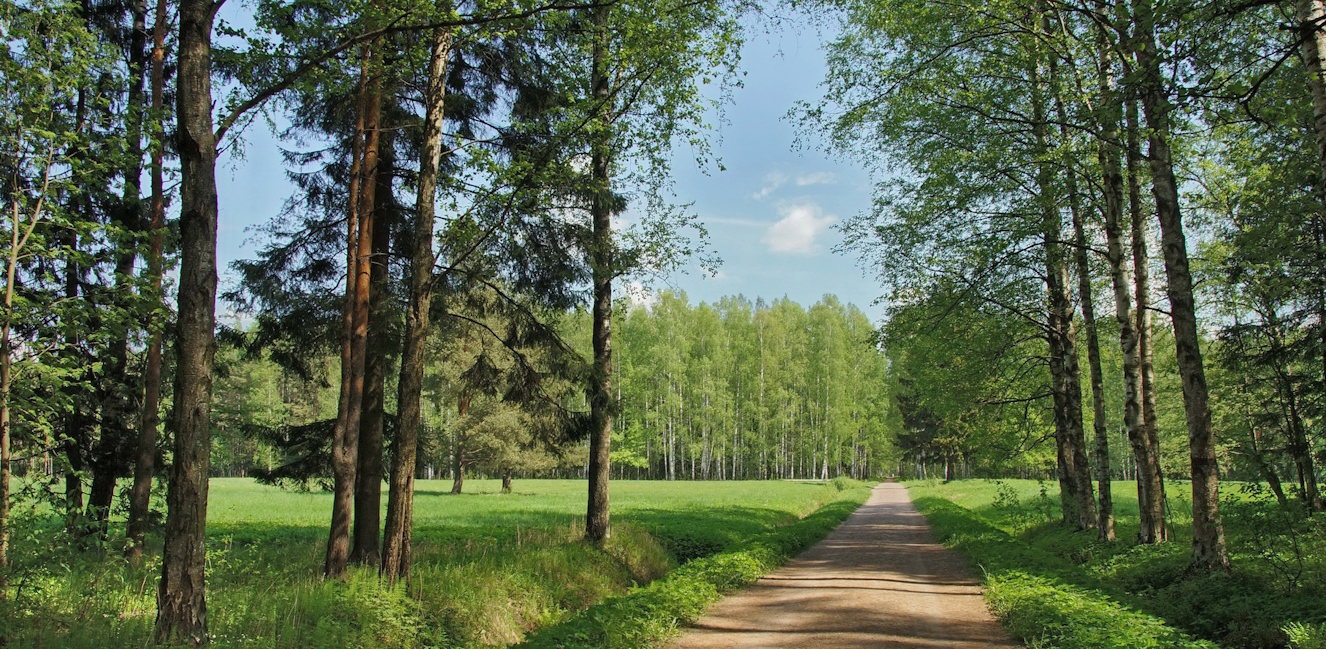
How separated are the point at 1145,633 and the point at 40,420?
11349 millimetres

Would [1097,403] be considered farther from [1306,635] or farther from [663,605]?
[663,605]

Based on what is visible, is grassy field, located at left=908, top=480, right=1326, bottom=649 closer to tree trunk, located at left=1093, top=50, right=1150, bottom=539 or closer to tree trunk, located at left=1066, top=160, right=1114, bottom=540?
tree trunk, located at left=1066, top=160, right=1114, bottom=540

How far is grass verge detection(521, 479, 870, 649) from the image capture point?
6828mm

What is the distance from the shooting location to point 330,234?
11.2 metres

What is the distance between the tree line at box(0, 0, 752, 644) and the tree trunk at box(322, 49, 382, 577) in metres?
0.03

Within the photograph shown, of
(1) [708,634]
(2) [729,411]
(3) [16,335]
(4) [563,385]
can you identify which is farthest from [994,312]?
(2) [729,411]

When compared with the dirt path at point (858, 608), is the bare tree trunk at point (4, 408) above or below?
above

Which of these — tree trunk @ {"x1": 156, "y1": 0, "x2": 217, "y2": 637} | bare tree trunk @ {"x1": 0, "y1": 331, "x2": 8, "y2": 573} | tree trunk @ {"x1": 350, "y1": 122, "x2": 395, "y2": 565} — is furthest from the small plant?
bare tree trunk @ {"x1": 0, "y1": 331, "x2": 8, "y2": 573}

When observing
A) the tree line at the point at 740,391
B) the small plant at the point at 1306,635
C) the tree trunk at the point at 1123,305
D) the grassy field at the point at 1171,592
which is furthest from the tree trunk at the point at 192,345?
the tree line at the point at 740,391

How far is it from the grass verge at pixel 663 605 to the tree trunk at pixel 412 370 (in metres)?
1.93

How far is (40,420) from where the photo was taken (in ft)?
25.2

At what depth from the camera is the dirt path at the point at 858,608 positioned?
7258 millimetres

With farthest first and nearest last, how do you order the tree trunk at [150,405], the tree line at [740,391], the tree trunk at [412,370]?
the tree line at [740,391] → the tree trunk at [150,405] → the tree trunk at [412,370]

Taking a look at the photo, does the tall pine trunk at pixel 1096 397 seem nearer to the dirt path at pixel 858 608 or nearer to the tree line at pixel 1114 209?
the tree line at pixel 1114 209
